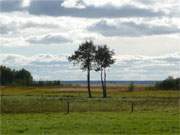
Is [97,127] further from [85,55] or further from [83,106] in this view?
[85,55]

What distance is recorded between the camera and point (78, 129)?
78.4 ft

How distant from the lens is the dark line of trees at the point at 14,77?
156m

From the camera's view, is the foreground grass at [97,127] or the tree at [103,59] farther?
the tree at [103,59]

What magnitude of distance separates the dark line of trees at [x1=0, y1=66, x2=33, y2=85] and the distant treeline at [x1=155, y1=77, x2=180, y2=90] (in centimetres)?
4309

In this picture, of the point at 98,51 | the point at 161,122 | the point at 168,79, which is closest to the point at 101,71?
the point at 98,51

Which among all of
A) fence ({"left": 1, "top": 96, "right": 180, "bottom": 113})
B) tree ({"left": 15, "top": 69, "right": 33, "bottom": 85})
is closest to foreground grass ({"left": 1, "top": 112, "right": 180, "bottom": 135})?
fence ({"left": 1, "top": 96, "right": 180, "bottom": 113})

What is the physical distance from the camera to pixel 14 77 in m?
164

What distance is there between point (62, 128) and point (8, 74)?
140433mm

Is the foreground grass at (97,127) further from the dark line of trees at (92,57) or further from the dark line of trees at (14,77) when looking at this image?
the dark line of trees at (14,77)

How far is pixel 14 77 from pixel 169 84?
54.5 meters

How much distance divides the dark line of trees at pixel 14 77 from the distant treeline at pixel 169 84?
43091mm

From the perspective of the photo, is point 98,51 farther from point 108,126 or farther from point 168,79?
point 108,126

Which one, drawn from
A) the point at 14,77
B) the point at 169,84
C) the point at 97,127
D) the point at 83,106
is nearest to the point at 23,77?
the point at 14,77

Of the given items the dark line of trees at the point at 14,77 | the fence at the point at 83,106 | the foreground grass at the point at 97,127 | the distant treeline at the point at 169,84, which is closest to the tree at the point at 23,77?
the dark line of trees at the point at 14,77
